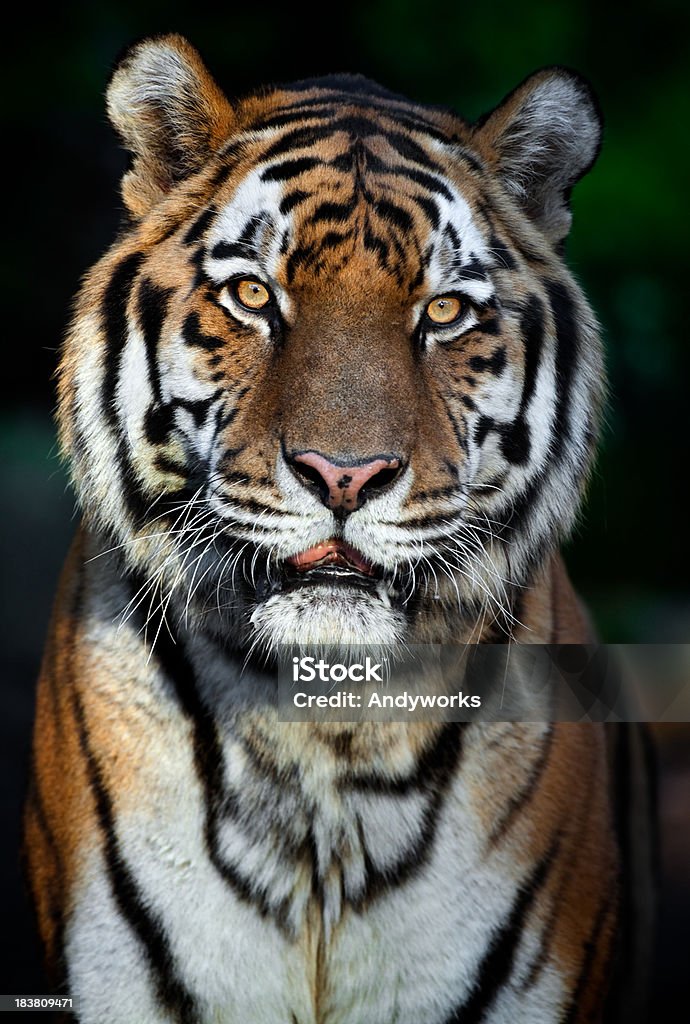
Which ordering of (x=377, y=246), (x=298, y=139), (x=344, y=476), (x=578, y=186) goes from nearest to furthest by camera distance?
1. (x=344, y=476)
2. (x=377, y=246)
3. (x=298, y=139)
4. (x=578, y=186)

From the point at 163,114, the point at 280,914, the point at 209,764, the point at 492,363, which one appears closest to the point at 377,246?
the point at 492,363

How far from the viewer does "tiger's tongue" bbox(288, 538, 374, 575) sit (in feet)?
3.29

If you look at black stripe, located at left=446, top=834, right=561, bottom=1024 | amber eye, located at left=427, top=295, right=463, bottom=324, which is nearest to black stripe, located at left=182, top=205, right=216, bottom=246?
amber eye, located at left=427, top=295, right=463, bottom=324

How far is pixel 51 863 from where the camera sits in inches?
48.1

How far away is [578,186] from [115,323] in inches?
46.3

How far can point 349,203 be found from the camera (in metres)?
1.12

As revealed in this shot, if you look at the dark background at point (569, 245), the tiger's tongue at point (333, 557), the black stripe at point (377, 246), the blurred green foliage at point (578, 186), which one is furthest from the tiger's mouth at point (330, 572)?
the blurred green foliage at point (578, 186)

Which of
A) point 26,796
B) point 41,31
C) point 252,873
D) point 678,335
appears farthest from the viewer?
point 678,335

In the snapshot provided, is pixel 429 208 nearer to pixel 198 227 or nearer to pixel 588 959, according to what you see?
pixel 198 227

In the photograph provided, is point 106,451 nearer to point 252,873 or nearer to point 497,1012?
point 252,873

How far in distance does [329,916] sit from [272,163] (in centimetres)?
74

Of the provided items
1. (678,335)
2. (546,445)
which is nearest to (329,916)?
(546,445)

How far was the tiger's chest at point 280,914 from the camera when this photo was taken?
1.13 meters

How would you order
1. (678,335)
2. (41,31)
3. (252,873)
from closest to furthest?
1. (252,873)
2. (41,31)
3. (678,335)
